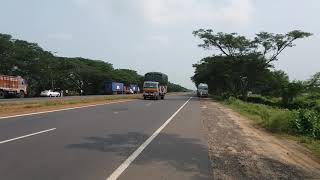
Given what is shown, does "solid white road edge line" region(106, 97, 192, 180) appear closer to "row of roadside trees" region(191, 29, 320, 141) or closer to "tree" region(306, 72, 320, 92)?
"row of roadside trees" region(191, 29, 320, 141)

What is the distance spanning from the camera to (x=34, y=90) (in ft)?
270

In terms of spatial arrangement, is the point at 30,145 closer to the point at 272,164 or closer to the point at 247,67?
the point at 272,164

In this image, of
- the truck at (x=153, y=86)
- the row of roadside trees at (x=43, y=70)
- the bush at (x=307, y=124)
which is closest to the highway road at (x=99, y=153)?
the bush at (x=307, y=124)

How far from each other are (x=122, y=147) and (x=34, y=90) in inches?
2868

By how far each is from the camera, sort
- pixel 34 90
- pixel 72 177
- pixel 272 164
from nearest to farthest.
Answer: pixel 72 177
pixel 272 164
pixel 34 90

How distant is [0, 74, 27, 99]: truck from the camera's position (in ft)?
183

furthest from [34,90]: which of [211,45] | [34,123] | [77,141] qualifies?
[77,141]

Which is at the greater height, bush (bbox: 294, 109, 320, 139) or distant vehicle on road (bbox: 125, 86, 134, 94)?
distant vehicle on road (bbox: 125, 86, 134, 94)

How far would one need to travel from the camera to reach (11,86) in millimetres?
57969

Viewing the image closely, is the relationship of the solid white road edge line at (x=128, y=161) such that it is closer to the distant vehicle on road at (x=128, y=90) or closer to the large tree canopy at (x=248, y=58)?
the large tree canopy at (x=248, y=58)

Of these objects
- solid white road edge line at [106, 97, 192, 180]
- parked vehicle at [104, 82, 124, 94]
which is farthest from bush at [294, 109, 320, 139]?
parked vehicle at [104, 82, 124, 94]

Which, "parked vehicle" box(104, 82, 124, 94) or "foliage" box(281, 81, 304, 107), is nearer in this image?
"foliage" box(281, 81, 304, 107)

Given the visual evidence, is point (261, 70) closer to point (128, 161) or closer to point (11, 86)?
point (11, 86)

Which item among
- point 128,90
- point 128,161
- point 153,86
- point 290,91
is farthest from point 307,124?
point 128,90
